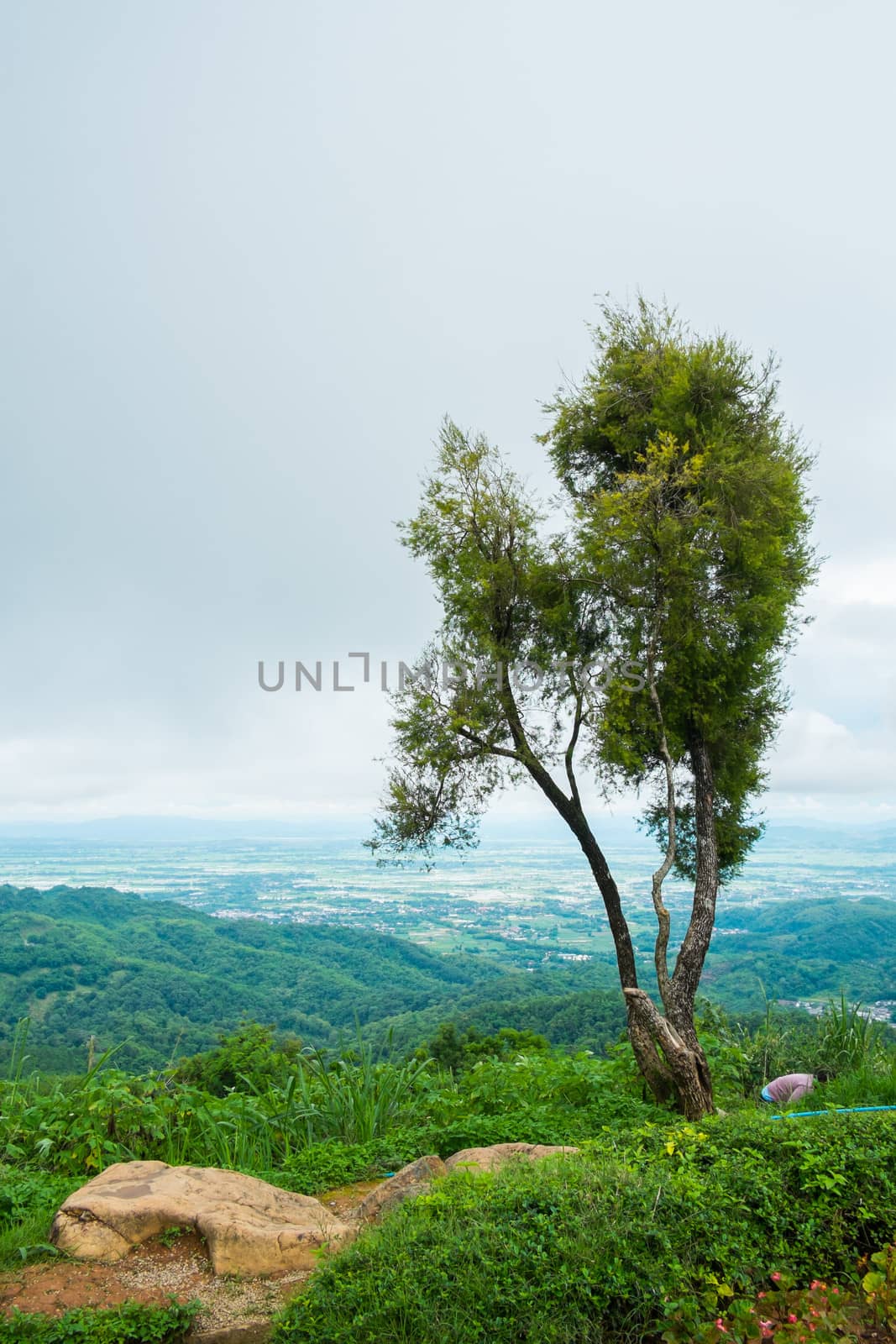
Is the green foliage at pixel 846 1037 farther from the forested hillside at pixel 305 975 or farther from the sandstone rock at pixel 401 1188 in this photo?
the forested hillside at pixel 305 975

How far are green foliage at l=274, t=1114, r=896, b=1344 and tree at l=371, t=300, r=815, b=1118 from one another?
367 cm

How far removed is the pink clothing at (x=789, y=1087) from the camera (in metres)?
5.78

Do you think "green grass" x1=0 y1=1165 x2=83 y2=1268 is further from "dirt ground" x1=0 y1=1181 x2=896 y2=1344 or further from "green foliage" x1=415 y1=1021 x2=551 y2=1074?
"green foliage" x1=415 y1=1021 x2=551 y2=1074

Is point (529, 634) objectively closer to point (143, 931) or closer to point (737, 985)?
point (737, 985)

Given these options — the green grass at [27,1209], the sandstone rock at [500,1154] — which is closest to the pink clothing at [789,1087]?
the sandstone rock at [500,1154]

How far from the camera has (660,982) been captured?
6.57 meters

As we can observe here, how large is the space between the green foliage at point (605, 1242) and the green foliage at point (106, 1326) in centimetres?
56

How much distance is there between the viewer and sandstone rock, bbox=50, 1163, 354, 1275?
136 inches

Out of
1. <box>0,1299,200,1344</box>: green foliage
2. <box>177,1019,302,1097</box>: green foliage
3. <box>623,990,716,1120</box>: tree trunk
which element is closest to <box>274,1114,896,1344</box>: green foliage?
<box>0,1299,200,1344</box>: green foliage

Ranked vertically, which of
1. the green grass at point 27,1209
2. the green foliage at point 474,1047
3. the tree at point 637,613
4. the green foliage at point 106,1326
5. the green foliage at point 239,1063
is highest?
the tree at point 637,613

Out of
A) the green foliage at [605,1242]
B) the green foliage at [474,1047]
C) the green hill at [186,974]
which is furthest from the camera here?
the green hill at [186,974]

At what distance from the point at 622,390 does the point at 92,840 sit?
582 ft

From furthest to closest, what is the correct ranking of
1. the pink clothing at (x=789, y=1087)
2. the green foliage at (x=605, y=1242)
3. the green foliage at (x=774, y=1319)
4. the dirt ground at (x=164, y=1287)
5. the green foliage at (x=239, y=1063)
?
1. the green foliage at (x=239, y=1063)
2. the pink clothing at (x=789, y=1087)
3. the dirt ground at (x=164, y=1287)
4. the green foliage at (x=605, y=1242)
5. the green foliage at (x=774, y=1319)

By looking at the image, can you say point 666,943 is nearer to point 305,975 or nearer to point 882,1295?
point 882,1295
